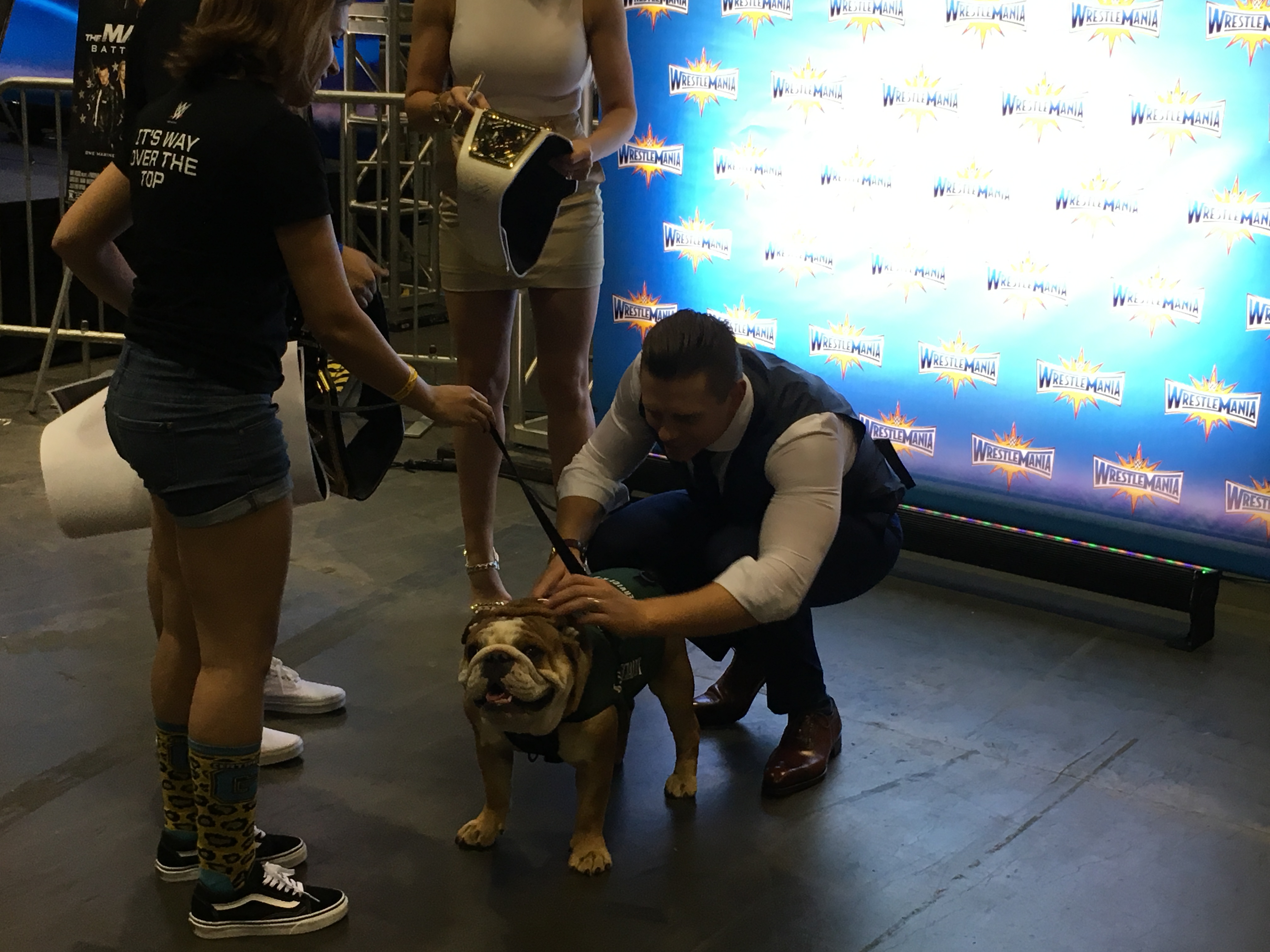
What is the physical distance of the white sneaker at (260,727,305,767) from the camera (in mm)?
2646

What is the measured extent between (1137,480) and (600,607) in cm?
205

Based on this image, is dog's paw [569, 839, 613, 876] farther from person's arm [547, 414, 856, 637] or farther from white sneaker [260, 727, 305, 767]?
white sneaker [260, 727, 305, 767]

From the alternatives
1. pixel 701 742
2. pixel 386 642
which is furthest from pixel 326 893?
pixel 386 642

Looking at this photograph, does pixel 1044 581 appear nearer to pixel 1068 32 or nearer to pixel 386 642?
pixel 1068 32

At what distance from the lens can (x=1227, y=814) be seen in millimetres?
2574

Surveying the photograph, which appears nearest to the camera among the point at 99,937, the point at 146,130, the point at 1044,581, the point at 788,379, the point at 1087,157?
the point at 146,130

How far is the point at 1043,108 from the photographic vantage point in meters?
→ 3.54

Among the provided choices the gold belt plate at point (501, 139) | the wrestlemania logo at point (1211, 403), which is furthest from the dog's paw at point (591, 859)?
the wrestlemania logo at point (1211, 403)

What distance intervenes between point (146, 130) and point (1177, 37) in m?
2.59

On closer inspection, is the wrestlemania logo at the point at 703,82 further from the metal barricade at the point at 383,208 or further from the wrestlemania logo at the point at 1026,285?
the wrestlemania logo at the point at 1026,285

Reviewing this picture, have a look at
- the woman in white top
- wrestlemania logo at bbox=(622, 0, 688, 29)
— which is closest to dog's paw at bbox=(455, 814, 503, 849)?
the woman in white top

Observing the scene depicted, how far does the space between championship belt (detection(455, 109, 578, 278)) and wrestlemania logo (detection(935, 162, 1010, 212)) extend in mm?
1332

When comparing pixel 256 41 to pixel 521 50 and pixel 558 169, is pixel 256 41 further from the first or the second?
pixel 521 50

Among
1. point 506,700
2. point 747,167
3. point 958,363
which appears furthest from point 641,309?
point 506,700
